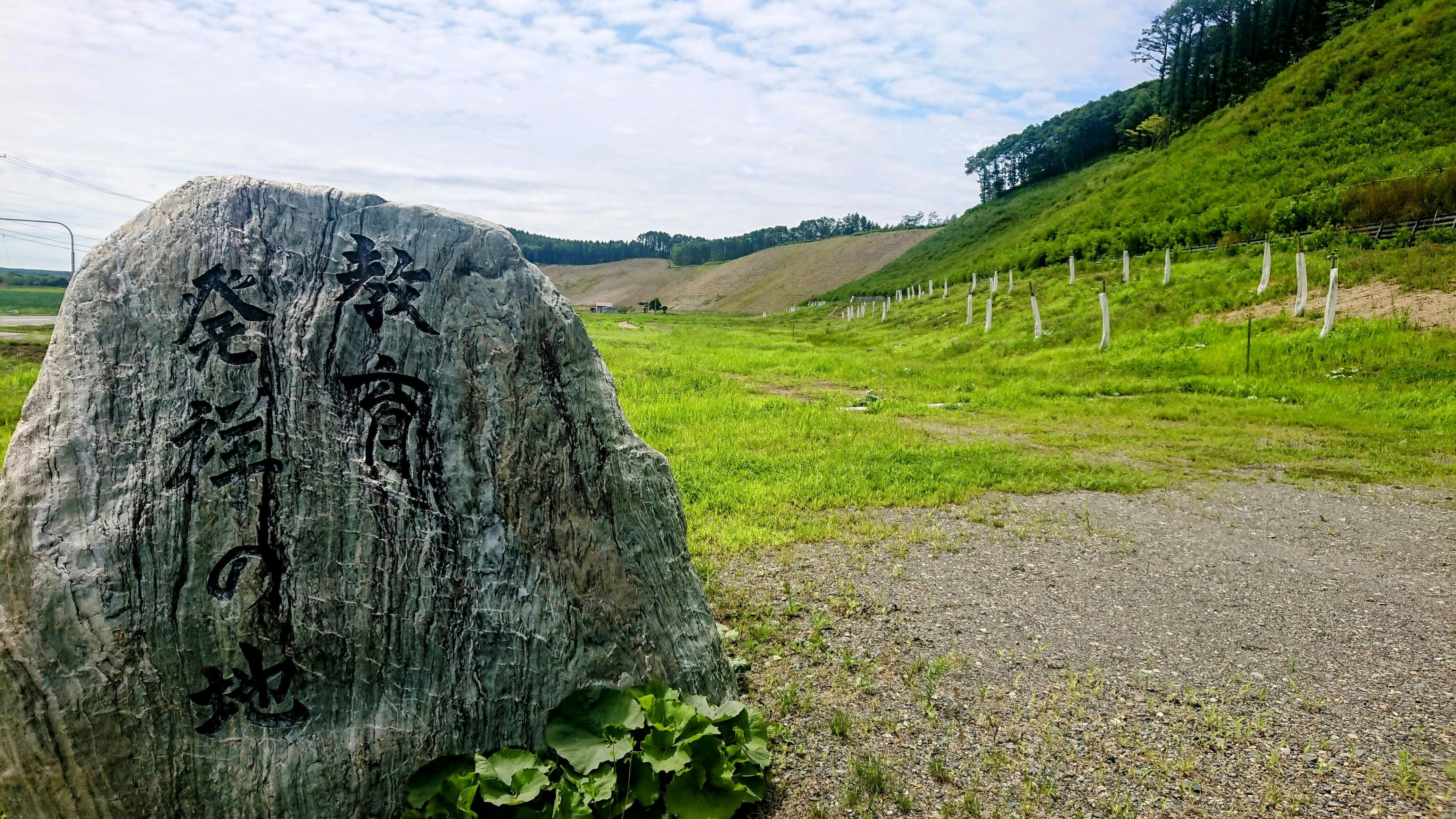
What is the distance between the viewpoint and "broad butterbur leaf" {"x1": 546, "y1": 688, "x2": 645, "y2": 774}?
3686mm

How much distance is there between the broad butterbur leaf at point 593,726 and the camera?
3686mm

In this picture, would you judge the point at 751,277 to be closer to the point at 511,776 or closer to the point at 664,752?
the point at 664,752

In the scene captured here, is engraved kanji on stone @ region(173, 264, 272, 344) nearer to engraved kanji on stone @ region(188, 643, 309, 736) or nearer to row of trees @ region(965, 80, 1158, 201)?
engraved kanji on stone @ region(188, 643, 309, 736)

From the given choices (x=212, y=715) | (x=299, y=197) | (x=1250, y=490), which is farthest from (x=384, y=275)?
(x=1250, y=490)

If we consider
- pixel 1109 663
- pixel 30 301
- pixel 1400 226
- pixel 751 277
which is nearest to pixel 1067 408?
pixel 1109 663

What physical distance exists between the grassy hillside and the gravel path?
103ft

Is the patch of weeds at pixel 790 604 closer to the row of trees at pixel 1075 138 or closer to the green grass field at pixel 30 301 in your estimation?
the green grass field at pixel 30 301

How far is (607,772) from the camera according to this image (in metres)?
3.64

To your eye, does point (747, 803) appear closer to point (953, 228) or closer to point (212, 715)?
point (212, 715)

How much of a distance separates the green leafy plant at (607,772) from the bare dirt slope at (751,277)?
266 feet

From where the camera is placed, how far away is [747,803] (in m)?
3.95

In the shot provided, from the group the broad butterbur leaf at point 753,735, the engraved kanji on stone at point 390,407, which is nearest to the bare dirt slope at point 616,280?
the engraved kanji on stone at point 390,407

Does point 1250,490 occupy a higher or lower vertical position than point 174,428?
lower

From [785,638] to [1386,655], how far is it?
4.27 metres
